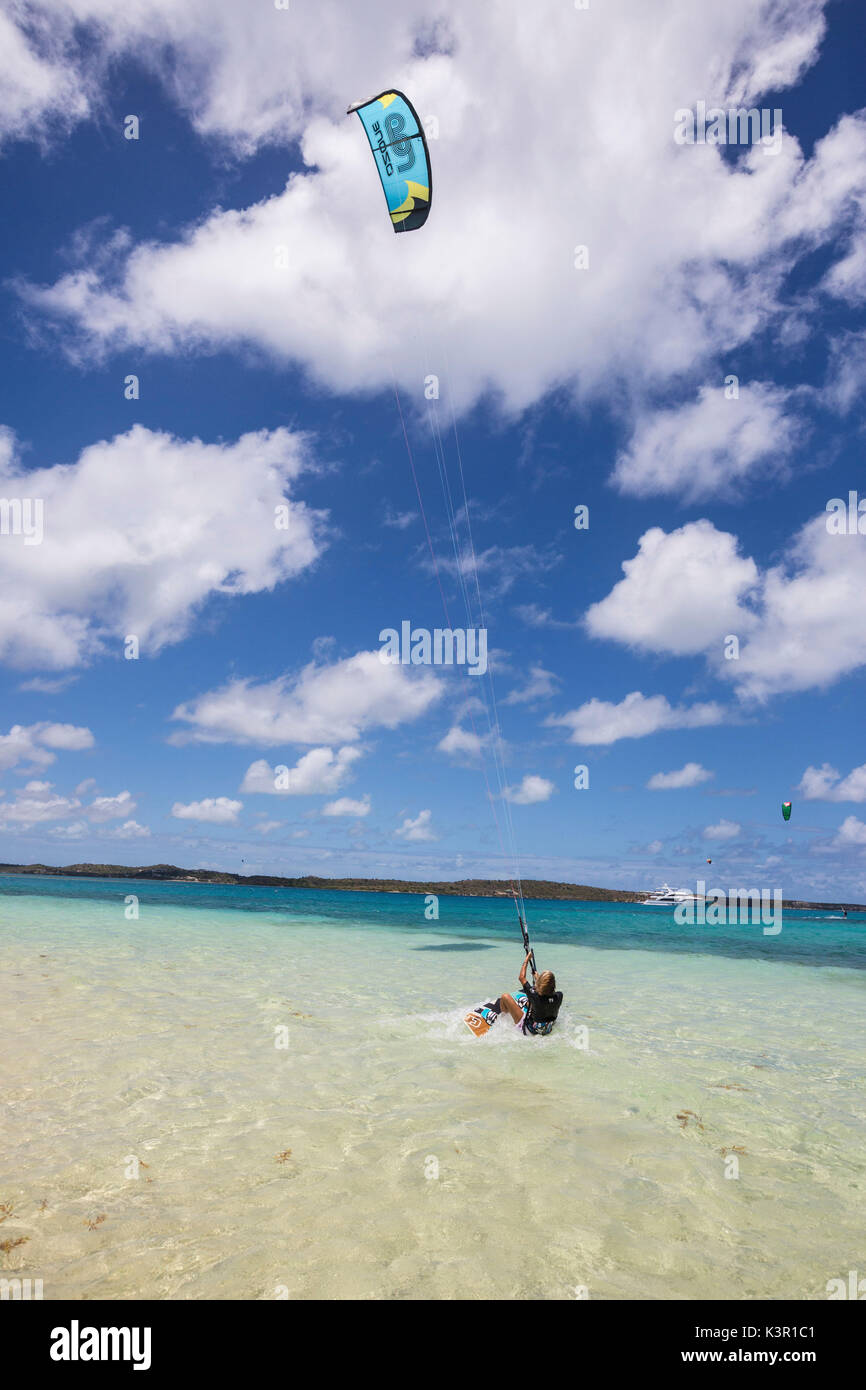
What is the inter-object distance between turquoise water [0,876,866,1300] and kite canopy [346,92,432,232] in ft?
52.8

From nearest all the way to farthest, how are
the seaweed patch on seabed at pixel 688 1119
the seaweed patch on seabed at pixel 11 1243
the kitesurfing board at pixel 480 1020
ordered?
the seaweed patch on seabed at pixel 11 1243
the seaweed patch on seabed at pixel 688 1119
the kitesurfing board at pixel 480 1020

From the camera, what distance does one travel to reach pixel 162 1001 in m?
13.8

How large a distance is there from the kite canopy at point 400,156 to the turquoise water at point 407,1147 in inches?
634

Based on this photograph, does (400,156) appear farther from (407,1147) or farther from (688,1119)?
(688,1119)

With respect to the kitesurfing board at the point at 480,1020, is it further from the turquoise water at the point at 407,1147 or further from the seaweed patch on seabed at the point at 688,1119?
the seaweed patch on seabed at the point at 688,1119

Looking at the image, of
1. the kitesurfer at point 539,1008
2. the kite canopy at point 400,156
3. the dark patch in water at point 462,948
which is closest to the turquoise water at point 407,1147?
the kitesurfer at point 539,1008

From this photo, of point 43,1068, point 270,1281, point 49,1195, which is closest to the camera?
point 270,1281

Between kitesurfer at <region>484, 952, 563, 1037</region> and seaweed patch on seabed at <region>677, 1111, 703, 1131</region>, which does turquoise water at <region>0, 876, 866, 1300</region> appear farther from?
kitesurfer at <region>484, 952, 563, 1037</region>

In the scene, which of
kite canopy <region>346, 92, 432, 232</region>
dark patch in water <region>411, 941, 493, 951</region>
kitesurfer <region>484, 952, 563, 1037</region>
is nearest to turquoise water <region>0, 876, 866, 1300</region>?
kitesurfer <region>484, 952, 563, 1037</region>

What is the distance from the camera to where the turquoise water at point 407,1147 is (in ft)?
16.0
